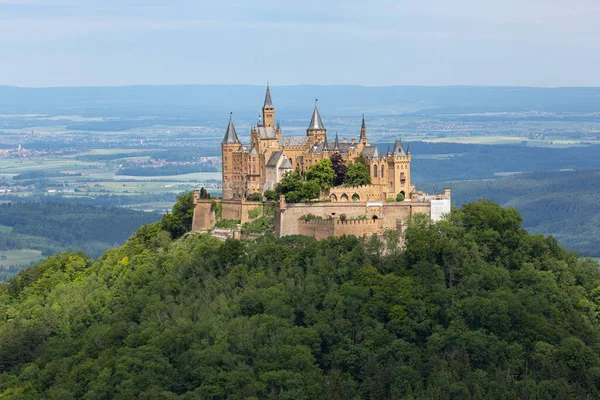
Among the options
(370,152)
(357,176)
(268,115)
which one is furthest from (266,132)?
(357,176)

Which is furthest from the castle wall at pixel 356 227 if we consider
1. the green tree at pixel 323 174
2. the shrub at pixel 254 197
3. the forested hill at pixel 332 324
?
the shrub at pixel 254 197

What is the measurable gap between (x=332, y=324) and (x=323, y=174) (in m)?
13.9

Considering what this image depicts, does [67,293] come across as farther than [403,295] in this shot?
Yes

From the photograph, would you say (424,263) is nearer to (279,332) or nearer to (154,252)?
(279,332)

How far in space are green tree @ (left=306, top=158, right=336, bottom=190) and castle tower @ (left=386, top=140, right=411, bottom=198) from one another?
357 cm

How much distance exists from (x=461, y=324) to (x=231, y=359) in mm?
12453

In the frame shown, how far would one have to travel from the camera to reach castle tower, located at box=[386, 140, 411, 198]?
8819 cm

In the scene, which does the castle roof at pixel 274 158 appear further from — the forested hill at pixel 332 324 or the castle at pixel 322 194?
the forested hill at pixel 332 324

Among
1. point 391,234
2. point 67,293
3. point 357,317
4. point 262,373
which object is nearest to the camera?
point 262,373

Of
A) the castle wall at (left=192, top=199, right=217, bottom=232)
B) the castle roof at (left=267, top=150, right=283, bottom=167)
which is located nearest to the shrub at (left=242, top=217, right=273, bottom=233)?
the castle roof at (left=267, top=150, right=283, bottom=167)

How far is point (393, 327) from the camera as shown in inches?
2985

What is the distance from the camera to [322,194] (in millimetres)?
87312

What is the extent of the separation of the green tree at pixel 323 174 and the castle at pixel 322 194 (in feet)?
2.30

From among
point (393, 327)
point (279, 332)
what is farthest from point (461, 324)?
point (279, 332)
